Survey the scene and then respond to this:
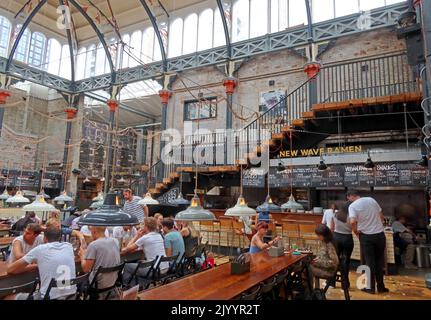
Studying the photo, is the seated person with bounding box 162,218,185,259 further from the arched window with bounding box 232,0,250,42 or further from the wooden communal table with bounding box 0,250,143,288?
the arched window with bounding box 232,0,250,42

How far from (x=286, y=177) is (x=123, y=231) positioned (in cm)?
505

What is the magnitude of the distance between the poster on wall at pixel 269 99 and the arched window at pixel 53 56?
427 inches

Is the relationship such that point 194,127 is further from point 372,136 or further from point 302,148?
point 372,136

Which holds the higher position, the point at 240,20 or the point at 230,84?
the point at 240,20

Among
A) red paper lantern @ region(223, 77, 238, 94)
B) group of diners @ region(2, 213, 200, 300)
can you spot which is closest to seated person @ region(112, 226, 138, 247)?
group of diners @ region(2, 213, 200, 300)

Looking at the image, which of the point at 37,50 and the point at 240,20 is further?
the point at 37,50

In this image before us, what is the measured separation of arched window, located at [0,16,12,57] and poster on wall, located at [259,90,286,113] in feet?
39.6

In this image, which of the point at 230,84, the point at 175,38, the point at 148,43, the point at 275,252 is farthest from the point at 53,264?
the point at 148,43

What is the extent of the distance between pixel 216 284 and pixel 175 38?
503 inches

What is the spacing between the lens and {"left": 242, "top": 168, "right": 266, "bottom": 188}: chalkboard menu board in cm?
925

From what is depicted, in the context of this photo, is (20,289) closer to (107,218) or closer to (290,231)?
(107,218)

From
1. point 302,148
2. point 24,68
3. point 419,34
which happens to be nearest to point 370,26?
point 419,34

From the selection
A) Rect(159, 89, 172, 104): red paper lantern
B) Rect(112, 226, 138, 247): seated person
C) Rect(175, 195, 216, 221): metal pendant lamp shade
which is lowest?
Rect(112, 226, 138, 247): seated person

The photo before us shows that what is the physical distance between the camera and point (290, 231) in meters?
7.76
